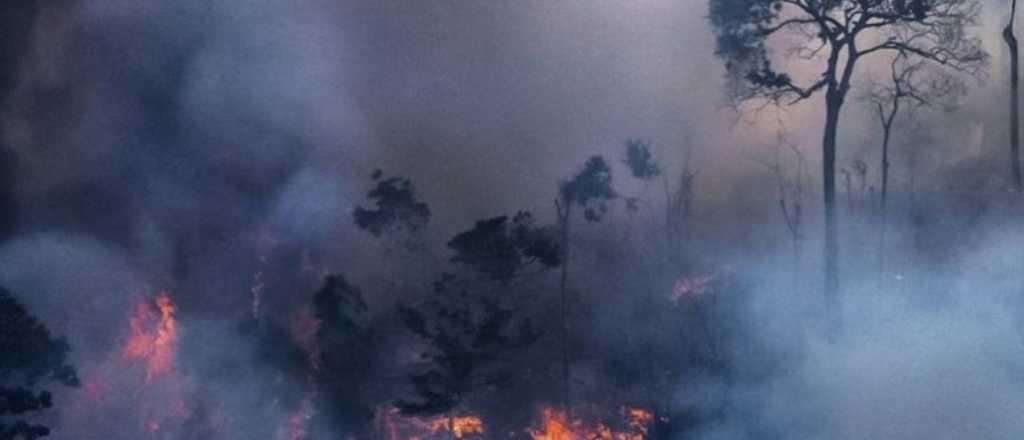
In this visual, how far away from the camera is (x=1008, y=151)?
85.1 ft

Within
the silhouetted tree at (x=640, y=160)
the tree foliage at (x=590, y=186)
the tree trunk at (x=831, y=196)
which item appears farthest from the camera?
the silhouetted tree at (x=640, y=160)

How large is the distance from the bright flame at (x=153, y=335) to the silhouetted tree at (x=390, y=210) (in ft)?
21.9

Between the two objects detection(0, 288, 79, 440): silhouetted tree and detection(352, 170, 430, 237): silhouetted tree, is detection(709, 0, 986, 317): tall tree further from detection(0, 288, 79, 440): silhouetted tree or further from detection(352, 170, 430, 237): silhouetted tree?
detection(0, 288, 79, 440): silhouetted tree

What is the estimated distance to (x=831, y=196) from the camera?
16328 millimetres

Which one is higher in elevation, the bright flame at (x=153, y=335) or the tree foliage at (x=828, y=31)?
the tree foliage at (x=828, y=31)

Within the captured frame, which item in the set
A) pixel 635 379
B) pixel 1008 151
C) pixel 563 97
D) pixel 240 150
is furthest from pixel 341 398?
pixel 1008 151

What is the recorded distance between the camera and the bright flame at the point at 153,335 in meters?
26.0

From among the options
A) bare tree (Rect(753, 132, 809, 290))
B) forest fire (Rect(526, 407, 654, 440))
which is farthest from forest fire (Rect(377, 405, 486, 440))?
bare tree (Rect(753, 132, 809, 290))

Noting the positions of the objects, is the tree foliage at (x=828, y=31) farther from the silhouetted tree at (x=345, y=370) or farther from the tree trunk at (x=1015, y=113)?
the silhouetted tree at (x=345, y=370)

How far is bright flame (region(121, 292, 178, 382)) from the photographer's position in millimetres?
26047

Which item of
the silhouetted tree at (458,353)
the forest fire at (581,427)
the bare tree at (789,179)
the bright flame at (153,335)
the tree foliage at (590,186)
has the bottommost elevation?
the forest fire at (581,427)

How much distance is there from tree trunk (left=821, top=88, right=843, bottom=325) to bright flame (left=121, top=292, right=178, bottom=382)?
17.9 meters

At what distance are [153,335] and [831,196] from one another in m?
19.2

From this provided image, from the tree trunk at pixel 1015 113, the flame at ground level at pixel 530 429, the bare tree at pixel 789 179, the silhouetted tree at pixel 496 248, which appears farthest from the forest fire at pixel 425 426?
the tree trunk at pixel 1015 113
